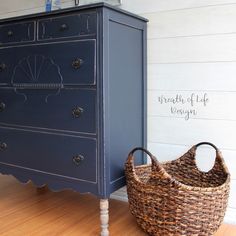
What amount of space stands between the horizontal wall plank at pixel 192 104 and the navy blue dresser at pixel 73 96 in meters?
0.09

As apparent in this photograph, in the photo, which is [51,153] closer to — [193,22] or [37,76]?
[37,76]

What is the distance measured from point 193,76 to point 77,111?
71 centimetres

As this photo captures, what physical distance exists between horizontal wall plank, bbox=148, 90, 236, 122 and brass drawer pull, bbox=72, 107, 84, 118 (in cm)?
56

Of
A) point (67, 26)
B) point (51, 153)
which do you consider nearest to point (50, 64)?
point (67, 26)

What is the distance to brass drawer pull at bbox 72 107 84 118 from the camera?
65.1 inches

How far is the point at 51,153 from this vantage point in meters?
1.78

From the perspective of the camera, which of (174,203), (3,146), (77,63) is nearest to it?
(174,203)

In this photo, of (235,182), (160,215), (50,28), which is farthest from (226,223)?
(50,28)

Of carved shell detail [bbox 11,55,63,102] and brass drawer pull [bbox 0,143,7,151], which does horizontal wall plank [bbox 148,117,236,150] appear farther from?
brass drawer pull [bbox 0,143,7,151]

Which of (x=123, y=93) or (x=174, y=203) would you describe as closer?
(x=174, y=203)

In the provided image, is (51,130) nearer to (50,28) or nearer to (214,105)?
(50,28)

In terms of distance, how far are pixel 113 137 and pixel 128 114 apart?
0.21 meters

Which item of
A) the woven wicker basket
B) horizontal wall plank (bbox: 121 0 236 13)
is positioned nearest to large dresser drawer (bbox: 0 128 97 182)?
the woven wicker basket

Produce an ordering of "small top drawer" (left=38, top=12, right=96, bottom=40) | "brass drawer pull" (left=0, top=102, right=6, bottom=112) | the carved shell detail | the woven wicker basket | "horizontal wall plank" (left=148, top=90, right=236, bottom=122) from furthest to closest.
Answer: "brass drawer pull" (left=0, top=102, right=6, bottom=112)
"horizontal wall plank" (left=148, top=90, right=236, bottom=122)
the carved shell detail
"small top drawer" (left=38, top=12, right=96, bottom=40)
the woven wicker basket
